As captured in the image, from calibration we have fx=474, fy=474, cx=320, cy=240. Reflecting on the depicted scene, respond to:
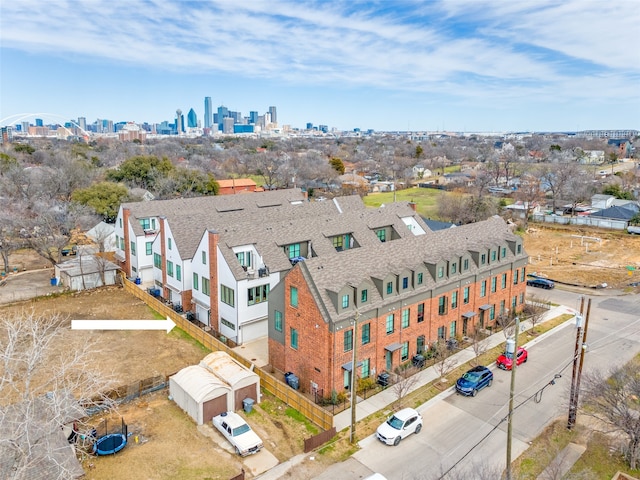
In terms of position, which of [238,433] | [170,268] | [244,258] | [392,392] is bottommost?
[392,392]

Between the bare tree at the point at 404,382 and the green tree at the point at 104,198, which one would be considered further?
the green tree at the point at 104,198

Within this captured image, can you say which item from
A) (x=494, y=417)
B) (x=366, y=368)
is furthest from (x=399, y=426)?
(x=494, y=417)

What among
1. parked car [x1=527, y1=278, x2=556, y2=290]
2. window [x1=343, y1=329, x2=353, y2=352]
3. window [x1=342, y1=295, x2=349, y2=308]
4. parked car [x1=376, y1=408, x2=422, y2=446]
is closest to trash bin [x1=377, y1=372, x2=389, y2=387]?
window [x1=343, y1=329, x2=353, y2=352]

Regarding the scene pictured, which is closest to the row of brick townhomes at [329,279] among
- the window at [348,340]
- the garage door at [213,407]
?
the window at [348,340]

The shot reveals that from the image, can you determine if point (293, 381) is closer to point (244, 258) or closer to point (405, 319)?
point (405, 319)

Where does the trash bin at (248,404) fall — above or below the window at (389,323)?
below

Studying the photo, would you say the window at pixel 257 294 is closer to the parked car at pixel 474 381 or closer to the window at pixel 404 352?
the window at pixel 404 352
